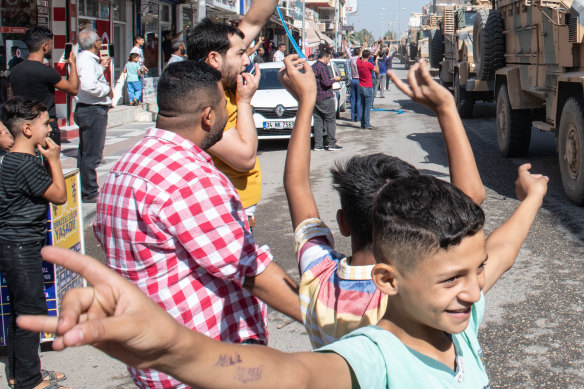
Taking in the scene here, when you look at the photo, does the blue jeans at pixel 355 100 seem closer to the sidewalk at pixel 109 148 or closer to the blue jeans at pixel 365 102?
the blue jeans at pixel 365 102

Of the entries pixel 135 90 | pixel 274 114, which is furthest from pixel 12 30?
pixel 135 90

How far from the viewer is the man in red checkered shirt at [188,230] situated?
1.90 metres

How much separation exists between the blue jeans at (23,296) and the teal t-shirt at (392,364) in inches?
100

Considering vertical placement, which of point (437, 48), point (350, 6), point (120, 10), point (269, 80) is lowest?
point (269, 80)

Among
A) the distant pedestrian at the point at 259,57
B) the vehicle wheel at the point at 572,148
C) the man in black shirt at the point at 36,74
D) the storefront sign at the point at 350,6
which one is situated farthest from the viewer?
the storefront sign at the point at 350,6

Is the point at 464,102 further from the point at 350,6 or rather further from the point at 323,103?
the point at 350,6

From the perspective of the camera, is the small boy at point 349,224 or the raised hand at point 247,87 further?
the raised hand at point 247,87

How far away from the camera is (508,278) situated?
221 inches

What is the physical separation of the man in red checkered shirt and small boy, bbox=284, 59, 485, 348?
135mm

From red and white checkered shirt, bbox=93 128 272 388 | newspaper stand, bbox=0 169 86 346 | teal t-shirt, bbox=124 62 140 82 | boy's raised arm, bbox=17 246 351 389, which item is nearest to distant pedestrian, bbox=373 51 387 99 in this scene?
teal t-shirt, bbox=124 62 140 82

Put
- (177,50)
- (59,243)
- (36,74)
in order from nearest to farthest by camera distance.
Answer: (59,243) < (36,74) < (177,50)

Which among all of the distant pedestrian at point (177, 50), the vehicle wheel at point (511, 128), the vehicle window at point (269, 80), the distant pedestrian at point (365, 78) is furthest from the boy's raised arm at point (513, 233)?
the distant pedestrian at point (365, 78)

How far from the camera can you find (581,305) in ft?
16.1

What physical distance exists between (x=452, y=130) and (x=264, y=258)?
2.32ft
